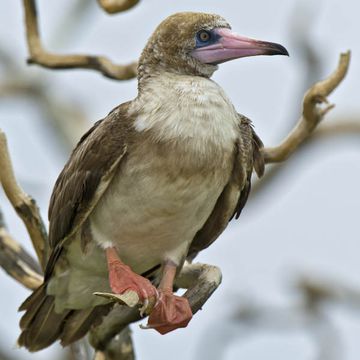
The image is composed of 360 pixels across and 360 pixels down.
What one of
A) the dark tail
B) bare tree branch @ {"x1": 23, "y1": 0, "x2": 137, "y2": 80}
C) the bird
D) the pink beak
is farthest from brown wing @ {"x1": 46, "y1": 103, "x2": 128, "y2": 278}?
bare tree branch @ {"x1": 23, "y1": 0, "x2": 137, "y2": 80}

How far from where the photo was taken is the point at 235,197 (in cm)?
702

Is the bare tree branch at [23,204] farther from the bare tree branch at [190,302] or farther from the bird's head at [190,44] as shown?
the bird's head at [190,44]

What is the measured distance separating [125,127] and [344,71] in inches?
54.2

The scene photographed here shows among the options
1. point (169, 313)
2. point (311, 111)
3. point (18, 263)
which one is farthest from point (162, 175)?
point (18, 263)

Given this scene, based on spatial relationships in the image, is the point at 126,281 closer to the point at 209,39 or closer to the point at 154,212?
the point at 154,212

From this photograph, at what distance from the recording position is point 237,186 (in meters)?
6.97

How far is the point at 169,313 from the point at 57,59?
2362 mm

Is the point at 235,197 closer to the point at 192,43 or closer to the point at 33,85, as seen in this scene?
the point at 192,43

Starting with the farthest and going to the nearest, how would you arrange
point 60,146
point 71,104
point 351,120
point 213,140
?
1. point 71,104
2. point 60,146
3. point 351,120
4. point 213,140

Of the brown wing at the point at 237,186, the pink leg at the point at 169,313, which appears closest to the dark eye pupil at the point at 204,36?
the brown wing at the point at 237,186

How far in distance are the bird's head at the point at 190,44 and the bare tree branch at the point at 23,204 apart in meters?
0.98

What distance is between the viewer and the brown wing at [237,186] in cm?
688

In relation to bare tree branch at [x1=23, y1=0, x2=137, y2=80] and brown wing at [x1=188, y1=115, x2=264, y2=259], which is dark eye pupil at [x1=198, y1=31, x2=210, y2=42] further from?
bare tree branch at [x1=23, y1=0, x2=137, y2=80]

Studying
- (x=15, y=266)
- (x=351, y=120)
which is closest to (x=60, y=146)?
(x=351, y=120)
